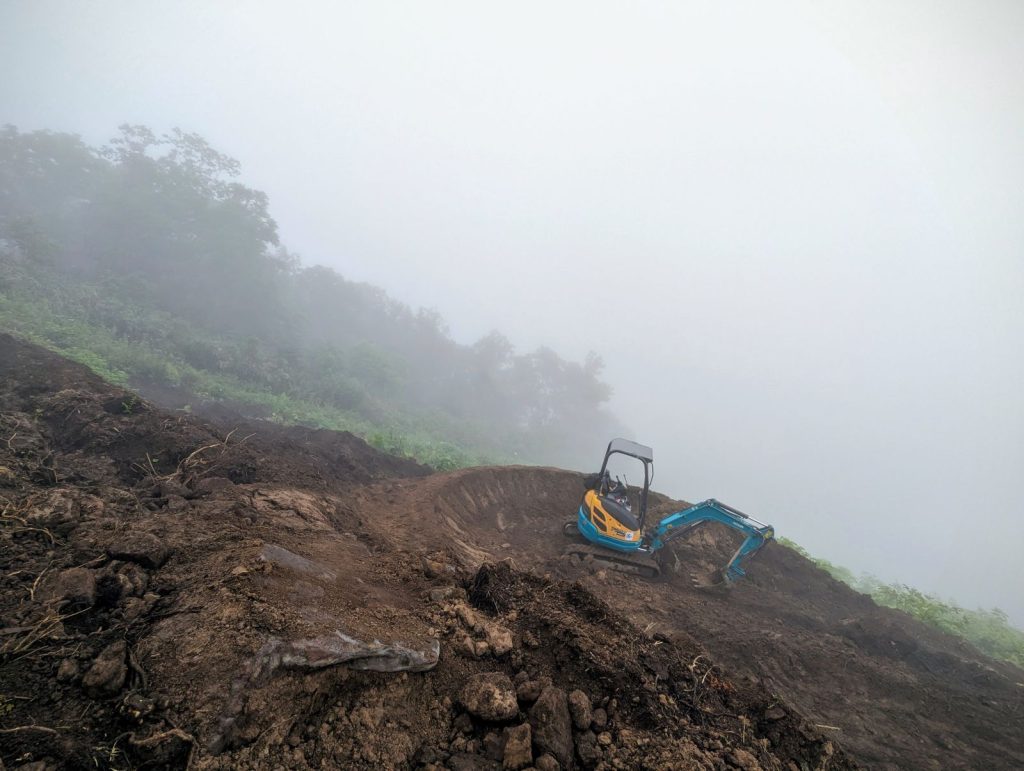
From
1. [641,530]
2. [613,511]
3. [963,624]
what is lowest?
[963,624]

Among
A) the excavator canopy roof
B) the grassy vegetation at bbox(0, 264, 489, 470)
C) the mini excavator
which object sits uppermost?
the excavator canopy roof

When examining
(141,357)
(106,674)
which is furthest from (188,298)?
(106,674)

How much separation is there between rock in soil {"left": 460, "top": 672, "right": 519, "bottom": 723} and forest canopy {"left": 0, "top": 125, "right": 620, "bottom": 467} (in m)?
12.3

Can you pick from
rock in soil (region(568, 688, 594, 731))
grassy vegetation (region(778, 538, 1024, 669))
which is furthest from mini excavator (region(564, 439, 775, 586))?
rock in soil (region(568, 688, 594, 731))

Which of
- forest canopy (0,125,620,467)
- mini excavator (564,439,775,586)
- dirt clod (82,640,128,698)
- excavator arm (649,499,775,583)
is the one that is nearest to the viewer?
dirt clod (82,640,128,698)

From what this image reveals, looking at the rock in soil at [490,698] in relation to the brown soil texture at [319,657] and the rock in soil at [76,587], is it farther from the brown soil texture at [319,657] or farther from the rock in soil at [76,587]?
the rock in soil at [76,587]

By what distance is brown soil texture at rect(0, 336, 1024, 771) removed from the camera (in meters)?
2.25

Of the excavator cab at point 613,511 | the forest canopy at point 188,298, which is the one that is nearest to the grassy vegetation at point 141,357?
the forest canopy at point 188,298

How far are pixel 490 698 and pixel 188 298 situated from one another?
36.4m

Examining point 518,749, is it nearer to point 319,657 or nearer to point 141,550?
point 319,657

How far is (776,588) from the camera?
1051 cm

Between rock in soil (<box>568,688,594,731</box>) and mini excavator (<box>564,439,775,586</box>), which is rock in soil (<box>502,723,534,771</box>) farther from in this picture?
mini excavator (<box>564,439,775,586</box>)

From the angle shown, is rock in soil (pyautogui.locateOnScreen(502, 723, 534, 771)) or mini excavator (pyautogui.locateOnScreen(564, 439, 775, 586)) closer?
rock in soil (pyautogui.locateOnScreen(502, 723, 534, 771))

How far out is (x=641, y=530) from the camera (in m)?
9.08
